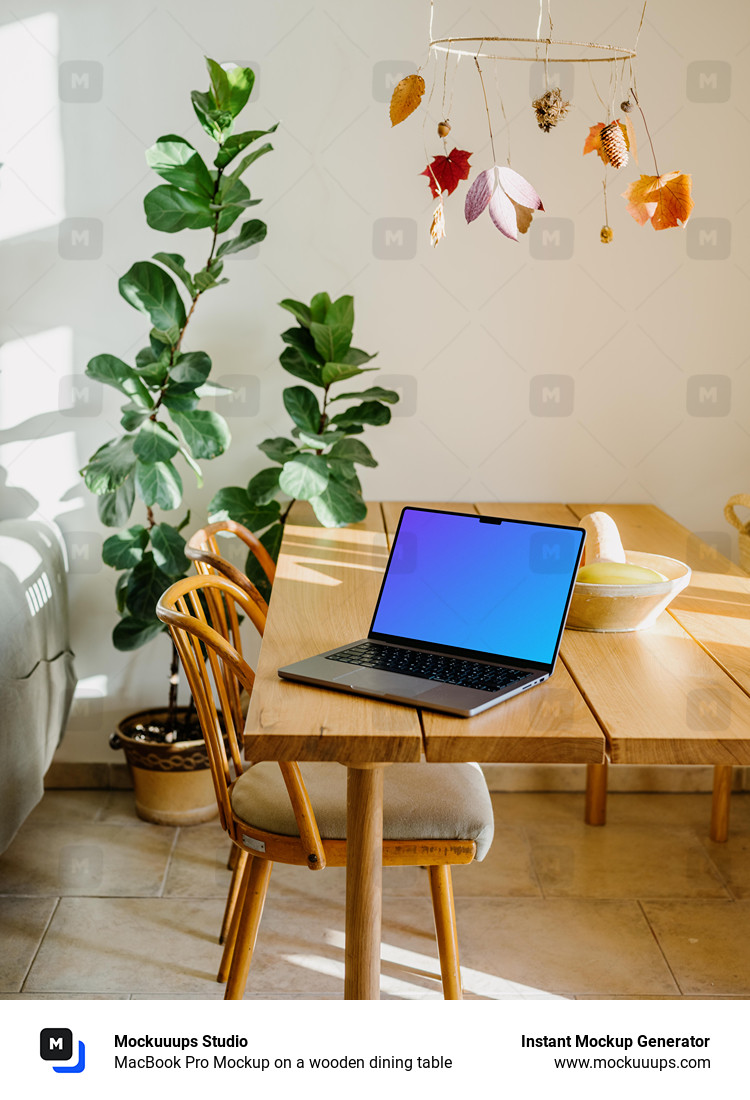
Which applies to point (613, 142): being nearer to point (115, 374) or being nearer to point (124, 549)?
point (115, 374)

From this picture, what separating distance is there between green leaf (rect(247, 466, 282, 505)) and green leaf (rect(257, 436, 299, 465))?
4 cm

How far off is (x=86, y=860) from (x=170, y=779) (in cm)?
27

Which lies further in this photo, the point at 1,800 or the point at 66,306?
the point at 66,306

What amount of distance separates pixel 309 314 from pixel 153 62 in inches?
30.1

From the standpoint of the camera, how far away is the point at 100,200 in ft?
8.66

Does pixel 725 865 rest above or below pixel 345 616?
below

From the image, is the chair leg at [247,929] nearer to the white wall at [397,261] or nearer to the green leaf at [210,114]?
the white wall at [397,261]

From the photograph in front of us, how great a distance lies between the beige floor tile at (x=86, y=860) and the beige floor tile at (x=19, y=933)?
0.05 meters

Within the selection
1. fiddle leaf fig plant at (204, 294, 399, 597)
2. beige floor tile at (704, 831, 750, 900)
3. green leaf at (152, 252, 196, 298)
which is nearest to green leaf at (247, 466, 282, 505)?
fiddle leaf fig plant at (204, 294, 399, 597)

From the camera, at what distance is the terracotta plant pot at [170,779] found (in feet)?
8.52
